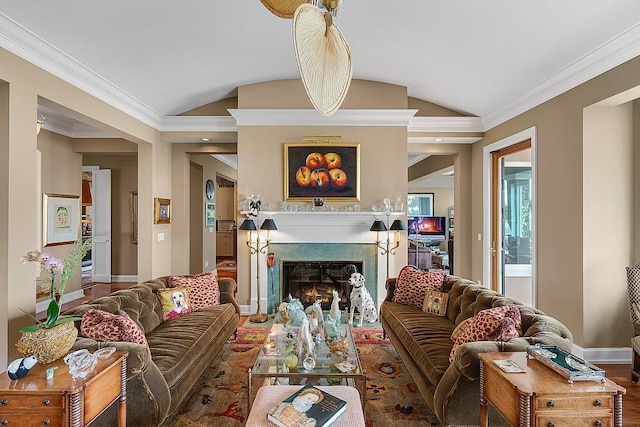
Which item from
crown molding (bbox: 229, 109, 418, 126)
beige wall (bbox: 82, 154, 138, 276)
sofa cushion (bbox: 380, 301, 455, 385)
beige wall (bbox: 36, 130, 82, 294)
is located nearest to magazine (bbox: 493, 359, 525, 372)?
sofa cushion (bbox: 380, 301, 455, 385)

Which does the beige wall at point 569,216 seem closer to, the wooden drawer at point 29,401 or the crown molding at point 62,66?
the wooden drawer at point 29,401

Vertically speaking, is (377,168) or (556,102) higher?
(556,102)

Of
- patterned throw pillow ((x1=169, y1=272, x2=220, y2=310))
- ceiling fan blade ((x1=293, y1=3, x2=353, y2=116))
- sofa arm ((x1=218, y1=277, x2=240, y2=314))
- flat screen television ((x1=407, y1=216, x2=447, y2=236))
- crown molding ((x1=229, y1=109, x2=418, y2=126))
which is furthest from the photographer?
flat screen television ((x1=407, y1=216, x2=447, y2=236))

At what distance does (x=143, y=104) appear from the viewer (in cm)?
463

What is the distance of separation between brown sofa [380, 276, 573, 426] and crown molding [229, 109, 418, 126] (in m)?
2.62

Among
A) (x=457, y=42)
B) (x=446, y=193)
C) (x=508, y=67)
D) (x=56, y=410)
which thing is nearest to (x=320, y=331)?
(x=56, y=410)

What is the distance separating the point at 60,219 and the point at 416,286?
5584mm

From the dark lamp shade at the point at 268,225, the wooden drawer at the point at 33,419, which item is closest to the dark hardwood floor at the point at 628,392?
the wooden drawer at the point at 33,419

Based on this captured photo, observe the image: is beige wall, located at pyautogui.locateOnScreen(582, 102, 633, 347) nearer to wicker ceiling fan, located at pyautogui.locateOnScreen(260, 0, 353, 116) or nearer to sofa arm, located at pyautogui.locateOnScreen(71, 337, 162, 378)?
wicker ceiling fan, located at pyautogui.locateOnScreen(260, 0, 353, 116)

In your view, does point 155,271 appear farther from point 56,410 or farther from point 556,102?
point 556,102

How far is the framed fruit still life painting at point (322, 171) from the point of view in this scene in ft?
16.2

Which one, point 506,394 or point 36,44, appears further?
point 36,44

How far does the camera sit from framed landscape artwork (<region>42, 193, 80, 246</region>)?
529 centimetres

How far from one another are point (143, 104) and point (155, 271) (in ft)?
7.90
